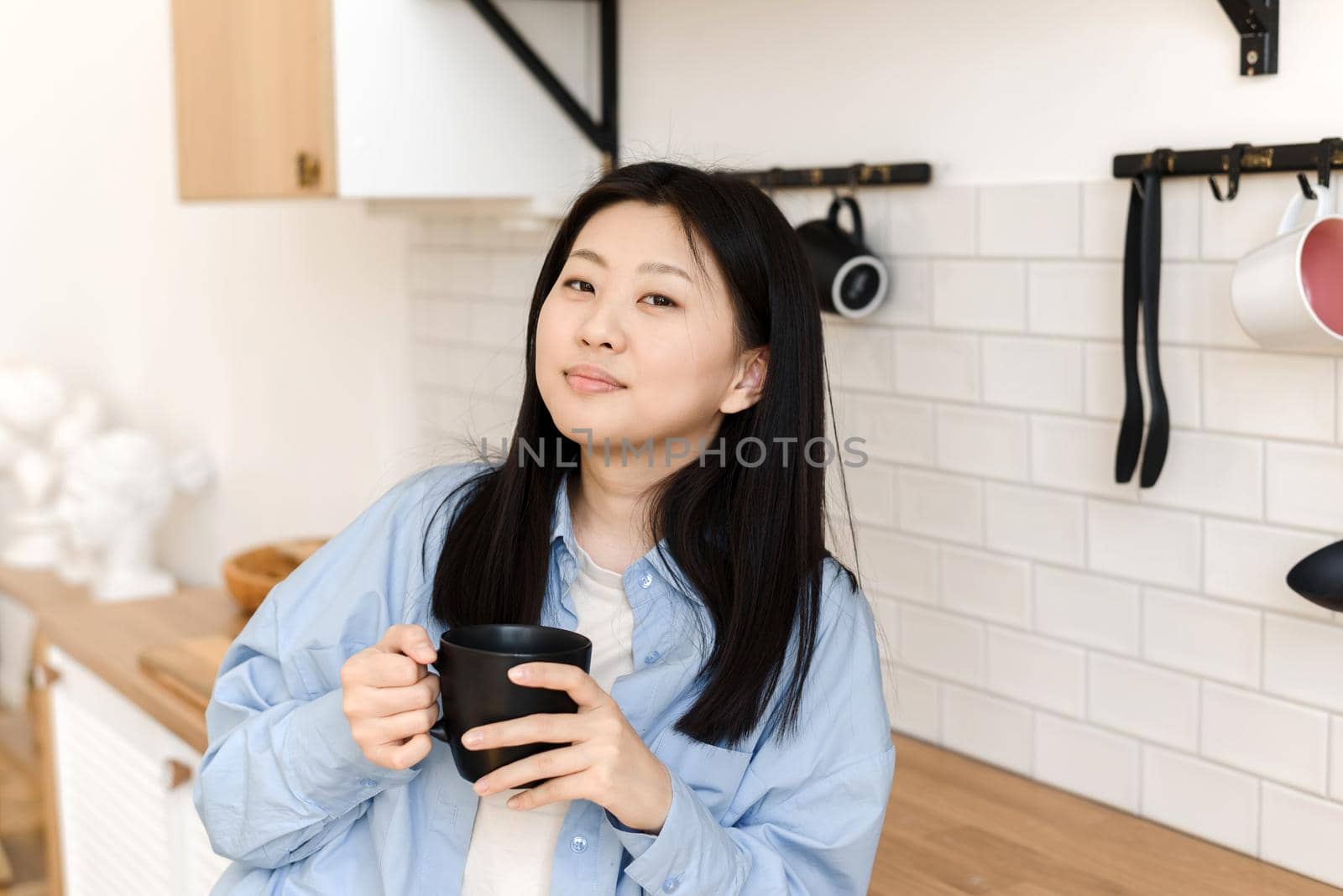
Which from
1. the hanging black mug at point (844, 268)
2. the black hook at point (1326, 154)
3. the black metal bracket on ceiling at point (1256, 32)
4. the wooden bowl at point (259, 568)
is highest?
the black metal bracket on ceiling at point (1256, 32)

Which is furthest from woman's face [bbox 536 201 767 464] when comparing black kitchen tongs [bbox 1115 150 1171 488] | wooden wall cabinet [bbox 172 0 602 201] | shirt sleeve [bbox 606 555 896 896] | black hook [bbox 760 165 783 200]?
wooden wall cabinet [bbox 172 0 602 201]

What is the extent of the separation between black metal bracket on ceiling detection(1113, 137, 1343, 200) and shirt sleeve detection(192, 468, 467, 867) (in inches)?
29.3

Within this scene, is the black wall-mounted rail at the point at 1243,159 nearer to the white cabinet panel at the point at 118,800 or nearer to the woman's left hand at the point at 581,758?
the woman's left hand at the point at 581,758

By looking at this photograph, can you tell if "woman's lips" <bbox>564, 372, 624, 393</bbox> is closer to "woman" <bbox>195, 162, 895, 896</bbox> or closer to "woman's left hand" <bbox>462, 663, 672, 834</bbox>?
"woman" <bbox>195, 162, 895, 896</bbox>

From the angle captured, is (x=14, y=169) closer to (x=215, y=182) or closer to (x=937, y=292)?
(x=215, y=182)

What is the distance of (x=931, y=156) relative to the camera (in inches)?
64.2

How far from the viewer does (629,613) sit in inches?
48.1

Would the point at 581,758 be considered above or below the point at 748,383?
below

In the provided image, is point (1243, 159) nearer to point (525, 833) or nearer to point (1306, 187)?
point (1306, 187)

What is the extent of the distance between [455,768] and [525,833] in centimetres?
8

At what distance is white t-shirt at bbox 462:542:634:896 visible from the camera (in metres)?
1.15

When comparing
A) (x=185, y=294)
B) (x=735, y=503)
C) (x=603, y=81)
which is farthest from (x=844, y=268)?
(x=185, y=294)

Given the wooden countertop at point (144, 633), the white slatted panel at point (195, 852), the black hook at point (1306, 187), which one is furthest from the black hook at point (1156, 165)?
the white slatted panel at point (195, 852)

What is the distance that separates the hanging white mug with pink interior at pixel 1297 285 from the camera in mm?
1176
